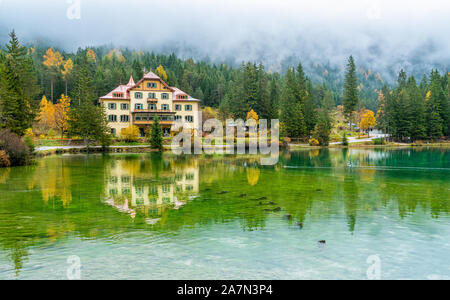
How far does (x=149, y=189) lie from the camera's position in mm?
23469

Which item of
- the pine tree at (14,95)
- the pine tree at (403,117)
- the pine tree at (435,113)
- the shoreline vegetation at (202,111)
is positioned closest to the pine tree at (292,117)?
the shoreline vegetation at (202,111)

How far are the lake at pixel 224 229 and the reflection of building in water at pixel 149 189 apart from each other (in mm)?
88

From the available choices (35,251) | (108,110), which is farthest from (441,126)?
(35,251)

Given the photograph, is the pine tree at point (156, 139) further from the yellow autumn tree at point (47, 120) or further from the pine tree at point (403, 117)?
the pine tree at point (403, 117)

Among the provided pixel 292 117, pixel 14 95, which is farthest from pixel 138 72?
pixel 14 95

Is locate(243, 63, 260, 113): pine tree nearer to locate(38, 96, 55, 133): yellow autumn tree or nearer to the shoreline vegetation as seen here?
the shoreline vegetation

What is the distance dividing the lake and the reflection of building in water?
88mm

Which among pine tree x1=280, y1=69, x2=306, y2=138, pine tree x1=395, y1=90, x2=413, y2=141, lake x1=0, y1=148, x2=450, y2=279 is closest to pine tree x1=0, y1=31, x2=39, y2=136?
lake x1=0, y1=148, x2=450, y2=279

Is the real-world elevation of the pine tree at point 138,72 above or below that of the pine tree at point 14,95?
above

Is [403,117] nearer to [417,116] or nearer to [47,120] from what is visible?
[417,116]

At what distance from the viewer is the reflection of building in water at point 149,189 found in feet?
59.7

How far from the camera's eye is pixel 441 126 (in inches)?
3391

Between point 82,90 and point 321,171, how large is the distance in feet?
148

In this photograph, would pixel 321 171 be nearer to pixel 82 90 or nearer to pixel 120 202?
pixel 120 202
